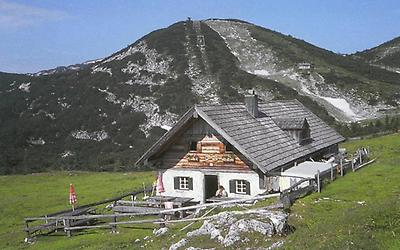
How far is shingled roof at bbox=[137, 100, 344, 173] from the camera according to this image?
27141mm

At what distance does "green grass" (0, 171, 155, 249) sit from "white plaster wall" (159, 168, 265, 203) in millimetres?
4855

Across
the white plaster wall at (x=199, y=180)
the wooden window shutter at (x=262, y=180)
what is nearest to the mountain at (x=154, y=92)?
the white plaster wall at (x=199, y=180)

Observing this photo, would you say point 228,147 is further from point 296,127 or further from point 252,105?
point 296,127

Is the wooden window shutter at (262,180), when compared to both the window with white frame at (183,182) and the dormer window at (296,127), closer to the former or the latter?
the window with white frame at (183,182)

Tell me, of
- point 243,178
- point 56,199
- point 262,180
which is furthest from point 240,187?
point 56,199

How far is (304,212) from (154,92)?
329ft

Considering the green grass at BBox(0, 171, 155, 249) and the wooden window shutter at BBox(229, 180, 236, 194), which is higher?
the wooden window shutter at BBox(229, 180, 236, 194)

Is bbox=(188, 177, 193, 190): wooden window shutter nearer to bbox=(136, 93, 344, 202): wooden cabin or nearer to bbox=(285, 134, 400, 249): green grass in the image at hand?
bbox=(136, 93, 344, 202): wooden cabin

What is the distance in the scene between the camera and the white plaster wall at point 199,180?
27.7 metres

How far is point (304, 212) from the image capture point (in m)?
20.6

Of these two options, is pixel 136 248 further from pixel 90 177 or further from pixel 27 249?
pixel 90 177

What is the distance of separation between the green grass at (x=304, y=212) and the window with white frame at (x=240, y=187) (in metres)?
4.47

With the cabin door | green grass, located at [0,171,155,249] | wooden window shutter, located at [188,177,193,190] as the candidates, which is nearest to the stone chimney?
the cabin door

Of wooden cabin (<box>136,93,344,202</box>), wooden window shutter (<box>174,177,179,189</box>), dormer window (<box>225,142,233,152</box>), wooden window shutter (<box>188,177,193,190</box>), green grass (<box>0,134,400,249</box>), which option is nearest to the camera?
green grass (<box>0,134,400,249</box>)
